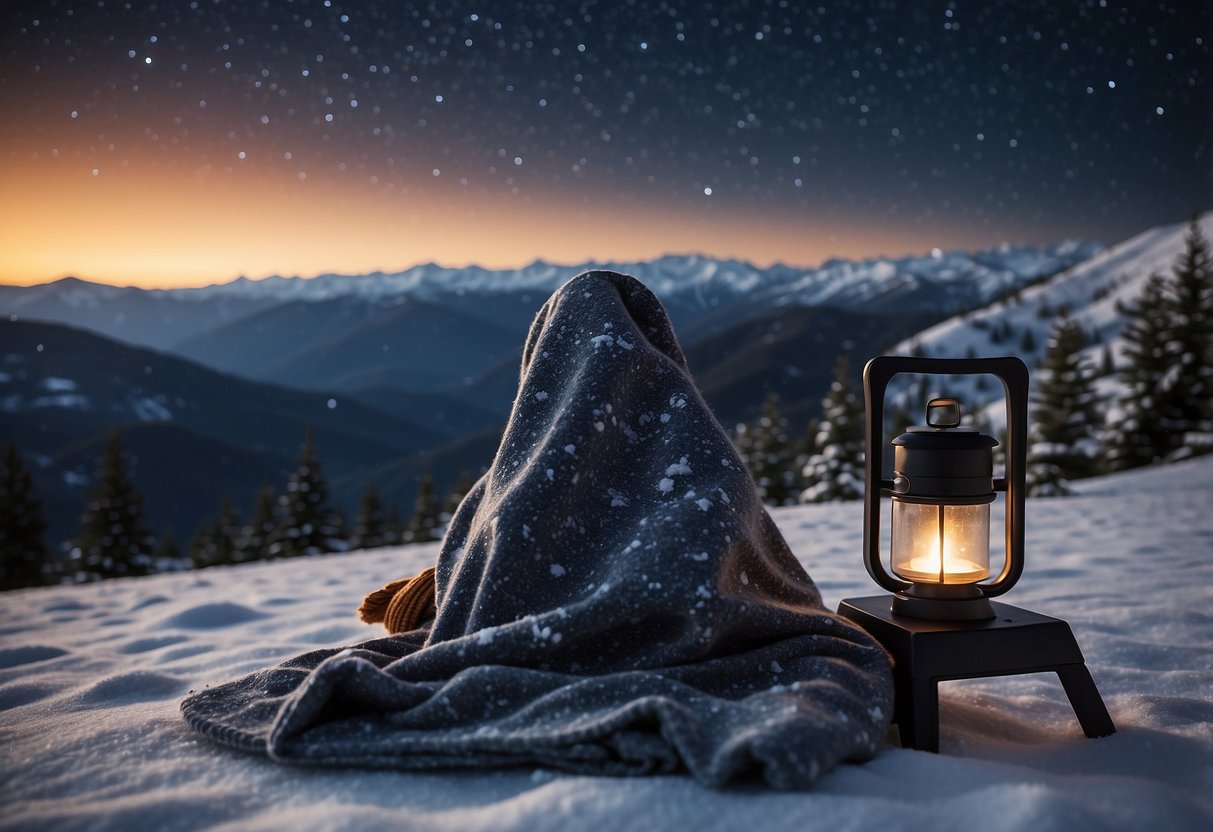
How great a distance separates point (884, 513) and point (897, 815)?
435 cm

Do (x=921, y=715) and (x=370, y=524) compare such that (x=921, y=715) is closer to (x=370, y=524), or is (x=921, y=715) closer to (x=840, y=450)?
(x=840, y=450)

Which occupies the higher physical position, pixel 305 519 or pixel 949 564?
pixel 949 564

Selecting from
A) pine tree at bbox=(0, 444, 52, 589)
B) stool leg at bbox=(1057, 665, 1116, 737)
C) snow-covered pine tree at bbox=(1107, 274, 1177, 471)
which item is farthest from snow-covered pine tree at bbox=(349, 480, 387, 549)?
stool leg at bbox=(1057, 665, 1116, 737)

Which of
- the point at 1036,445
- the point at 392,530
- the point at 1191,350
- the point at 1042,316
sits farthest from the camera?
the point at 1042,316

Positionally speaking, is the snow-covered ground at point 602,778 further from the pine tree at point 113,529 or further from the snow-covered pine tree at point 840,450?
the pine tree at point 113,529

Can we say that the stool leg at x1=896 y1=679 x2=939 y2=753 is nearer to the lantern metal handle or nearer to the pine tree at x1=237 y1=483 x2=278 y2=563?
the lantern metal handle

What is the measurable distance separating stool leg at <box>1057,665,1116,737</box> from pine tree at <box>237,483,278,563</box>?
1898 cm

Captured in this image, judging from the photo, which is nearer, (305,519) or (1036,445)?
(1036,445)

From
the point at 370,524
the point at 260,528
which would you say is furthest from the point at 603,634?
the point at 260,528

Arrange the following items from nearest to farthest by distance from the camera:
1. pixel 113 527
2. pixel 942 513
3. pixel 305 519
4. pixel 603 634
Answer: pixel 603 634 < pixel 942 513 < pixel 305 519 < pixel 113 527

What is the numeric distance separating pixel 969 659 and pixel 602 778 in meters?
0.70

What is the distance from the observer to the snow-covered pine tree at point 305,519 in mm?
15172

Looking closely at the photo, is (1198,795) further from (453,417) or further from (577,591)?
(453,417)

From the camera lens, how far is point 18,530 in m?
15.8
